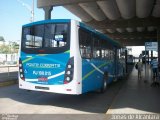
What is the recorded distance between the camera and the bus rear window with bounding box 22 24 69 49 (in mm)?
9984

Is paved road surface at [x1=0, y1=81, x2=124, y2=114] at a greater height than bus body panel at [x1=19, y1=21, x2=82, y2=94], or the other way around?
bus body panel at [x1=19, y1=21, x2=82, y2=94]

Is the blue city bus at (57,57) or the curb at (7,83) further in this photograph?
the curb at (7,83)

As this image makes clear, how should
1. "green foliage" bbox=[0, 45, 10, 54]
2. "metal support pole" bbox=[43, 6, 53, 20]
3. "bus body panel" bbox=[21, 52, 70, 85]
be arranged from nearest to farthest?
"bus body panel" bbox=[21, 52, 70, 85]
"metal support pole" bbox=[43, 6, 53, 20]
"green foliage" bbox=[0, 45, 10, 54]

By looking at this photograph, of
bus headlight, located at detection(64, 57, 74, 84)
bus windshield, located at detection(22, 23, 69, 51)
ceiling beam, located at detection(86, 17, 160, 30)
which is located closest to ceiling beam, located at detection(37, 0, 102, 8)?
bus windshield, located at detection(22, 23, 69, 51)

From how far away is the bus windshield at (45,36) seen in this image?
998 cm

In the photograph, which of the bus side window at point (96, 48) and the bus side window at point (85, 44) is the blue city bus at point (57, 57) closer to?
the bus side window at point (85, 44)

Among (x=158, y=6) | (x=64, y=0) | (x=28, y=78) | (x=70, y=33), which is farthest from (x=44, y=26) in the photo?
(x=158, y=6)

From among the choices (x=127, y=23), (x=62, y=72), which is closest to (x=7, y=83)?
(x=62, y=72)

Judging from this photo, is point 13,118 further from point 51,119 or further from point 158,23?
point 158,23

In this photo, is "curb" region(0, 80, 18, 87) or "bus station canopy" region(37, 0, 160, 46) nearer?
"curb" region(0, 80, 18, 87)

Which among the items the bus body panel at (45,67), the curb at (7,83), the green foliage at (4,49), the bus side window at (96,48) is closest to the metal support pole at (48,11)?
the curb at (7,83)

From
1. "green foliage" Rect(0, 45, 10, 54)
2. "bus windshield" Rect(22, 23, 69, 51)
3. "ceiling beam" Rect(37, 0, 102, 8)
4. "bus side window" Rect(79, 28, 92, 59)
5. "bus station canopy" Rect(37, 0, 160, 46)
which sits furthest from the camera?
"green foliage" Rect(0, 45, 10, 54)

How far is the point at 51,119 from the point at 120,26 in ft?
82.9

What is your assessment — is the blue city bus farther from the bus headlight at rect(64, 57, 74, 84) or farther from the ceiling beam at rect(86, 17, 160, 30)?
the ceiling beam at rect(86, 17, 160, 30)
